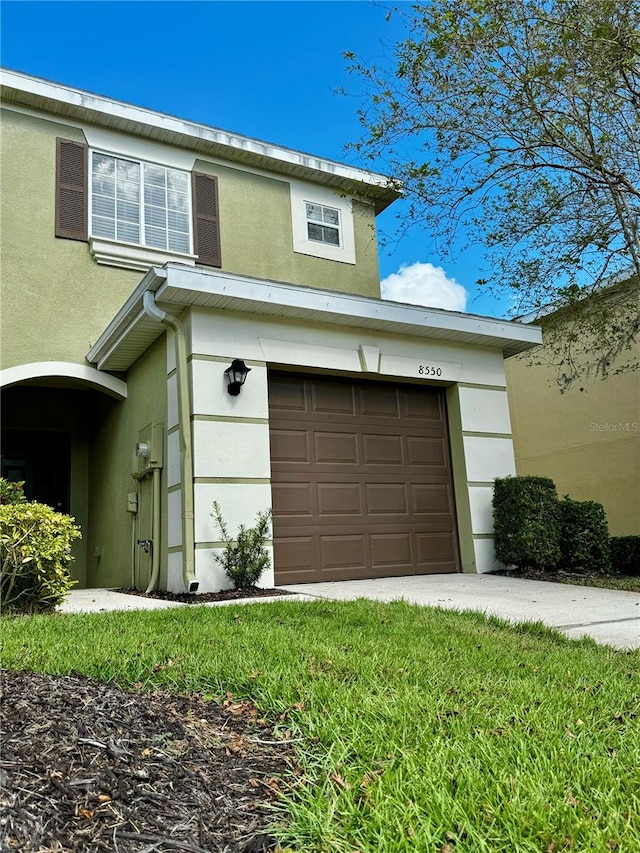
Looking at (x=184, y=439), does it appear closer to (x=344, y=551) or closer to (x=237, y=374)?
(x=237, y=374)

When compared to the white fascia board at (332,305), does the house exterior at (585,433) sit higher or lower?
lower

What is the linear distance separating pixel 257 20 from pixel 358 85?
1.38 m

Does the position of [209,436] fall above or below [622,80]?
below

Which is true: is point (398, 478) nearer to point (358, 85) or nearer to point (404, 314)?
point (404, 314)

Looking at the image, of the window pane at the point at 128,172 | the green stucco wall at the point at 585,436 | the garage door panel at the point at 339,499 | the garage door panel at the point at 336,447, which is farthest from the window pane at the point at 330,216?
the garage door panel at the point at 339,499

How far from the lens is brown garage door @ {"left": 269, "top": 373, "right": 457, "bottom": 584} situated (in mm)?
8117

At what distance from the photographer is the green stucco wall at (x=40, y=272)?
30.5 ft

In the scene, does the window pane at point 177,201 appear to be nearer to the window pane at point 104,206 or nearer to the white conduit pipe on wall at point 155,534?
the window pane at point 104,206

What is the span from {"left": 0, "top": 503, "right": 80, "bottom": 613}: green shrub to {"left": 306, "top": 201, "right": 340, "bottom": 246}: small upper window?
307 inches

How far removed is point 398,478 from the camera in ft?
29.3

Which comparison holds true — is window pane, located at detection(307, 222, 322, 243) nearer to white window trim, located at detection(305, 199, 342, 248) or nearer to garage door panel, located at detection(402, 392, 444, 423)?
white window trim, located at detection(305, 199, 342, 248)

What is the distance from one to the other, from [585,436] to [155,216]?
28.3 feet

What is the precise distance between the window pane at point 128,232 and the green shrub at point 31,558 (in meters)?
5.59

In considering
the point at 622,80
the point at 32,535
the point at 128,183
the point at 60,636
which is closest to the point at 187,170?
the point at 128,183
